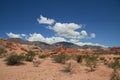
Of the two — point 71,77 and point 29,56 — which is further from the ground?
point 29,56

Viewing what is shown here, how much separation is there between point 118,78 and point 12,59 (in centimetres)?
1156

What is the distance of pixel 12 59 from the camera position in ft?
64.5

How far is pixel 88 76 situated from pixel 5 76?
23.4ft

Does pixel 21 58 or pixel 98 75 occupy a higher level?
pixel 21 58

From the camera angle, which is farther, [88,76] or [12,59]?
[12,59]

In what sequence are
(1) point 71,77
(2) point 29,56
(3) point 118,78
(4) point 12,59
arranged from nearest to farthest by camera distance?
(3) point 118,78
(1) point 71,77
(4) point 12,59
(2) point 29,56

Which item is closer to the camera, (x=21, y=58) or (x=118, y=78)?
(x=118, y=78)

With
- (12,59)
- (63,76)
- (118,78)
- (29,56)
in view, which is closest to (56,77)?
(63,76)

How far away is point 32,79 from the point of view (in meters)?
14.1

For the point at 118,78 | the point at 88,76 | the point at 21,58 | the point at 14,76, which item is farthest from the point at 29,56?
the point at 118,78

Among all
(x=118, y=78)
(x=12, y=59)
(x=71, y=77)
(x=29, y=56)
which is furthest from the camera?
(x=29, y=56)

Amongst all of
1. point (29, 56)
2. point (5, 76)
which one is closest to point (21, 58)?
point (29, 56)

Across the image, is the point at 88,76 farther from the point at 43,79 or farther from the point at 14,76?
the point at 14,76

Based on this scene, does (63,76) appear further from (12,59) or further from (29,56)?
(29,56)
